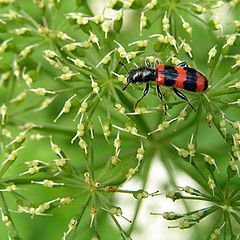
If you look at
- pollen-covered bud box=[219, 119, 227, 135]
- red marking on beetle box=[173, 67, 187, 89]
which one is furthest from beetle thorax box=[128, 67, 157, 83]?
Result: pollen-covered bud box=[219, 119, 227, 135]

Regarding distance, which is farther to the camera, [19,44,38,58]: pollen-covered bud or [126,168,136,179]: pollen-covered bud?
[19,44,38,58]: pollen-covered bud

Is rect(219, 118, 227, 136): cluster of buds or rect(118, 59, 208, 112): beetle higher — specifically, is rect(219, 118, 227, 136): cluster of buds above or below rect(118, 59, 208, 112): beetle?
below

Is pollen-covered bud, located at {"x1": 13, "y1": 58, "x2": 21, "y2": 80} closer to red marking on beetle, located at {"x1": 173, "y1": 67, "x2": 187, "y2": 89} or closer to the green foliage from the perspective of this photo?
the green foliage

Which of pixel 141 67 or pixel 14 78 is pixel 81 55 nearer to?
pixel 141 67

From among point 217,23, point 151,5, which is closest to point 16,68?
point 151,5

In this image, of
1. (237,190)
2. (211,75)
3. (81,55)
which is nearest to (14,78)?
(81,55)

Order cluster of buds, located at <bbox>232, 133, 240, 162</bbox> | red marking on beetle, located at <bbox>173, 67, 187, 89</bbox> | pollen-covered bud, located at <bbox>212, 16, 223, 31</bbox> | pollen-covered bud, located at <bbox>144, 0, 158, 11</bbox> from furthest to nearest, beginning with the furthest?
pollen-covered bud, located at <bbox>212, 16, 223, 31</bbox> < pollen-covered bud, located at <bbox>144, 0, 158, 11</bbox> < red marking on beetle, located at <bbox>173, 67, 187, 89</bbox> < cluster of buds, located at <bbox>232, 133, 240, 162</bbox>
